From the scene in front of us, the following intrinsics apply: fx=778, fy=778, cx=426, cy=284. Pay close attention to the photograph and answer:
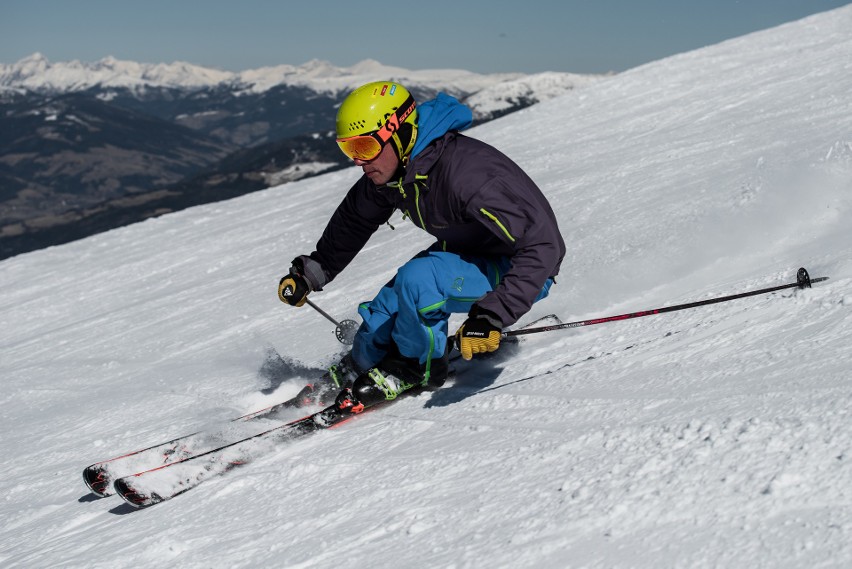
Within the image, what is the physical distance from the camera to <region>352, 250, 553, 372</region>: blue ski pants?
4.05m

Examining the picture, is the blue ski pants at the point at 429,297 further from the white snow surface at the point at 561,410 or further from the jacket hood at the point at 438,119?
the jacket hood at the point at 438,119

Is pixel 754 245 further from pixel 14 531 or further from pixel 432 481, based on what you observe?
pixel 14 531

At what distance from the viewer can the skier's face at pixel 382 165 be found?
4.18m

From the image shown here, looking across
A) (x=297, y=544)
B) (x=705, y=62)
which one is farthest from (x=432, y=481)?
(x=705, y=62)

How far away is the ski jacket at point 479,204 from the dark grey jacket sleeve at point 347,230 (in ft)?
0.86

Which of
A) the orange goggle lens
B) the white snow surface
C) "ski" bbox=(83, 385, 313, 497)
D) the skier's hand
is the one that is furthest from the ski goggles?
"ski" bbox=(83, 385, 313, 497)

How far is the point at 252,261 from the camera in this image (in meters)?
11.8

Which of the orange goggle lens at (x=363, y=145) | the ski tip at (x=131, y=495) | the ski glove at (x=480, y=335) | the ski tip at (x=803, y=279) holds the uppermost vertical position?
the orange goggle lens at (x=363, y=145)

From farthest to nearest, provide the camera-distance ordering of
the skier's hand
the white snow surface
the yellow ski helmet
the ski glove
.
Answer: the skier's hand < the yellow ski helmet < the ski glove < the white snow surface

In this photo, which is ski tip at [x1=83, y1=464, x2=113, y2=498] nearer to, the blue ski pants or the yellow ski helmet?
the blue ski pants

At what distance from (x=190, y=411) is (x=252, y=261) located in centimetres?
661

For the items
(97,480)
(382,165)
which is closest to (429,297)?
(382,165)

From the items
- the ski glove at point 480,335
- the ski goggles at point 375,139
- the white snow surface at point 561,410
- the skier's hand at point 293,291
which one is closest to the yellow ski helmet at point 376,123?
the ski goggles at point 375,139

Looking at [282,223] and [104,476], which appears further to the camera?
[282,223]
